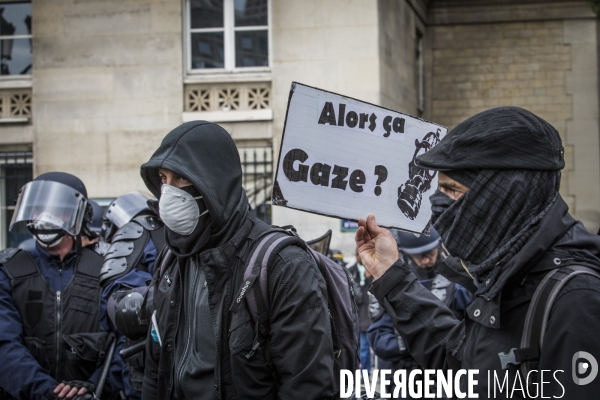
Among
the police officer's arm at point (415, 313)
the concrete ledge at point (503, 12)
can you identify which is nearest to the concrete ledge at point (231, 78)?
the concrete ledge at point (503, 12)

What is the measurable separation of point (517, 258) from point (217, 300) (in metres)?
1.19

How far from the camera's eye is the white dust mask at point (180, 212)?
287cm

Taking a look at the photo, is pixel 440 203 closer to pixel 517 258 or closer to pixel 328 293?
pixel 517 258

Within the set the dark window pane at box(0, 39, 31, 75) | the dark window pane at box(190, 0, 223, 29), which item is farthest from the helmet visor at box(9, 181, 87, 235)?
the dark window pane at box(0, 39, 31, 75)

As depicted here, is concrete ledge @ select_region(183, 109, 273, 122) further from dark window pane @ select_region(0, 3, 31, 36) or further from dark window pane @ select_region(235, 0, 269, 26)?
dark window pane @ select_region(0, 3, 31, 36)

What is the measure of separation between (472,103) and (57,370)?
44.2ft

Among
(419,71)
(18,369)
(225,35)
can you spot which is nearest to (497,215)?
(18,369)

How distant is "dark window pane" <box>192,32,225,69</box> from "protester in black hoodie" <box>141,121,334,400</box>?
983cm

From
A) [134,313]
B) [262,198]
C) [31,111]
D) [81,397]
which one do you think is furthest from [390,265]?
[31,111]

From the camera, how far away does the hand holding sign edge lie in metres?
2.52

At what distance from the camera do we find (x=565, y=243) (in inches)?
75.1

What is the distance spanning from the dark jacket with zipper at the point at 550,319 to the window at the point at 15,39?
41.3ft

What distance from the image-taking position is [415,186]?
3051mm

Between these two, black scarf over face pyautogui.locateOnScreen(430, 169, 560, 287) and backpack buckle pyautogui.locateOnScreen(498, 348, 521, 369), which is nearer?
backpack buckle pyautogui.locateOnScreen(498, 348, 521, 369)
